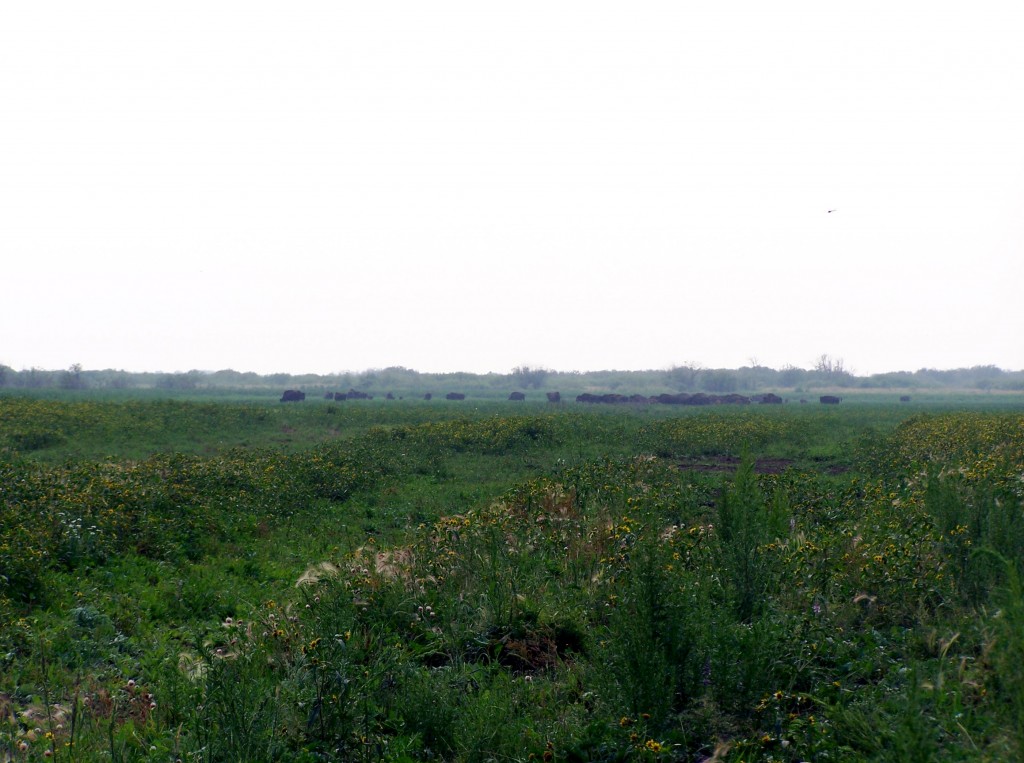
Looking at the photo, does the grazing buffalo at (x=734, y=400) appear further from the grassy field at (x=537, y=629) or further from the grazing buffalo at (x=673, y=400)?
the grassy field at (x=537, y=629)

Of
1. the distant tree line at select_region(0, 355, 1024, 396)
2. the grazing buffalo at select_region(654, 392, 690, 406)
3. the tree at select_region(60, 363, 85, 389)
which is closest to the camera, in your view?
the grazing buffalo at select_region(654, 392, 690, 406)

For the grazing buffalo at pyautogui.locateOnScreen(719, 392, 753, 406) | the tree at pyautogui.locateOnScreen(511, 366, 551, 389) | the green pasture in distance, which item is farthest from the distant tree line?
the green pasture in distance

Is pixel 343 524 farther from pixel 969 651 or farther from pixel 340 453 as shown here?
pixel 969 651

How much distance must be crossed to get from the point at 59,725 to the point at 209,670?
1512 mm

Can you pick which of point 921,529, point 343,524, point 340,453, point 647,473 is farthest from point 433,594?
point 340,453

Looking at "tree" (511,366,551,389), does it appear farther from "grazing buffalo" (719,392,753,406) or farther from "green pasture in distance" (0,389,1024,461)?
"green pasture in distance" (0,389,1024,461)

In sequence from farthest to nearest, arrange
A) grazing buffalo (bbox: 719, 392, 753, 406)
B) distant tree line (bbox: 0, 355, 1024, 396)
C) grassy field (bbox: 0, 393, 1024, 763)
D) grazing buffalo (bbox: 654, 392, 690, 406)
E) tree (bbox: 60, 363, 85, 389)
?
distant tree line (bbox: 0, 355, 1024, 396) → tree (bbox: 60, 363, 85, 389) → grazing buffalo (bbox: 654, 392, 690, 406) → grazing buffalo (bbox: 719, 392, 753, 406) → grassy field (bbox: 0, 393, 1024, 763)

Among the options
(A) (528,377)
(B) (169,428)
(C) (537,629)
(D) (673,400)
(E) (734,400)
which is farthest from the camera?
(A) (528,377)

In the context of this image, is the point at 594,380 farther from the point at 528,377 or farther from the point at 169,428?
the point at 169,428

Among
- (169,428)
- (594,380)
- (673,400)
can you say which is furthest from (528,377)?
(169,428)

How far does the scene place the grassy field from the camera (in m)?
4.23

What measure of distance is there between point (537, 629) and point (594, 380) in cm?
14785

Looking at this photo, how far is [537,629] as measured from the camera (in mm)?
6293

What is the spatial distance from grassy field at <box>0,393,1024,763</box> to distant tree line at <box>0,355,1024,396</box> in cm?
11543
